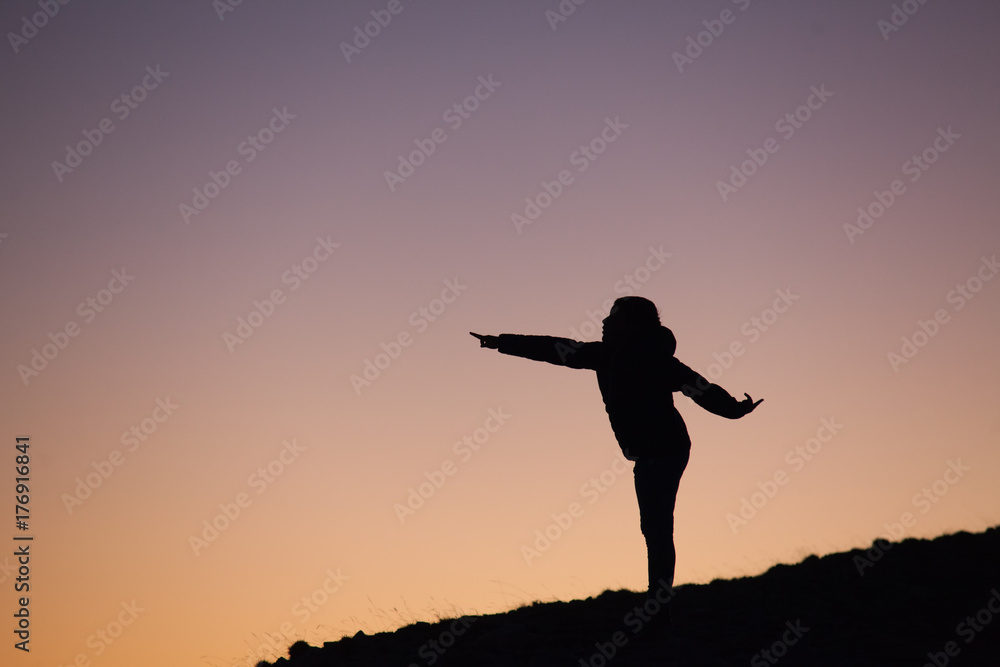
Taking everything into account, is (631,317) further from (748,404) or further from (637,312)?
(748,404)

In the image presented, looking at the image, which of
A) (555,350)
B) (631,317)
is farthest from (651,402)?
(555,350)

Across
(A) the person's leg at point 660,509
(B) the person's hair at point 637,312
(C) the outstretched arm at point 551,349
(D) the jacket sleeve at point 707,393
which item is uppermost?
(B) the person's hair at point 637,312

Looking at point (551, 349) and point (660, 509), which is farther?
point (551, 349)

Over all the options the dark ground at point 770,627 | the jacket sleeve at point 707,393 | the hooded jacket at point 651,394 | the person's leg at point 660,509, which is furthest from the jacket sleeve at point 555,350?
the dark ground at point 770,627

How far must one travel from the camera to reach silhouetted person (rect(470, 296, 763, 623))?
296 inches

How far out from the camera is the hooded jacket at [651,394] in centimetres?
754

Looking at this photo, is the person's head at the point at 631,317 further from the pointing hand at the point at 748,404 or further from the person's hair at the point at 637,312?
the pointing hand at the point at 748,404

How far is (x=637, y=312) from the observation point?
780 centimetres

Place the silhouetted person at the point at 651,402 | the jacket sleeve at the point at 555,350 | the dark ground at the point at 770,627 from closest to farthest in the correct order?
1. the dark ground at the point at 770,627
2. the silhouetted person at the point at 651,402
3. the jacket sleeve at the point at 555,350

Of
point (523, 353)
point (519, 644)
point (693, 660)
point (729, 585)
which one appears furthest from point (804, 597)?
point (523, 353)

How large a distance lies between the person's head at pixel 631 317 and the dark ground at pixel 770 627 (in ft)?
8.32

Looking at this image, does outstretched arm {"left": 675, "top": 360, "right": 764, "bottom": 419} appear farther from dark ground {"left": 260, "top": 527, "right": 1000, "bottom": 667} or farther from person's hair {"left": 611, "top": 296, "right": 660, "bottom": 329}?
dark ground {"left": 260, "top": 527, "right": 1000, "bottom": 667}

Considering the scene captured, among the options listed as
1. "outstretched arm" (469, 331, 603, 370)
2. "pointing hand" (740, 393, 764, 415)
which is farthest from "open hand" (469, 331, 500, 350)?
"pointing hand" (740, 393, 764, 415)

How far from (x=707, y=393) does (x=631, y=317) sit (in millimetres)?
954
